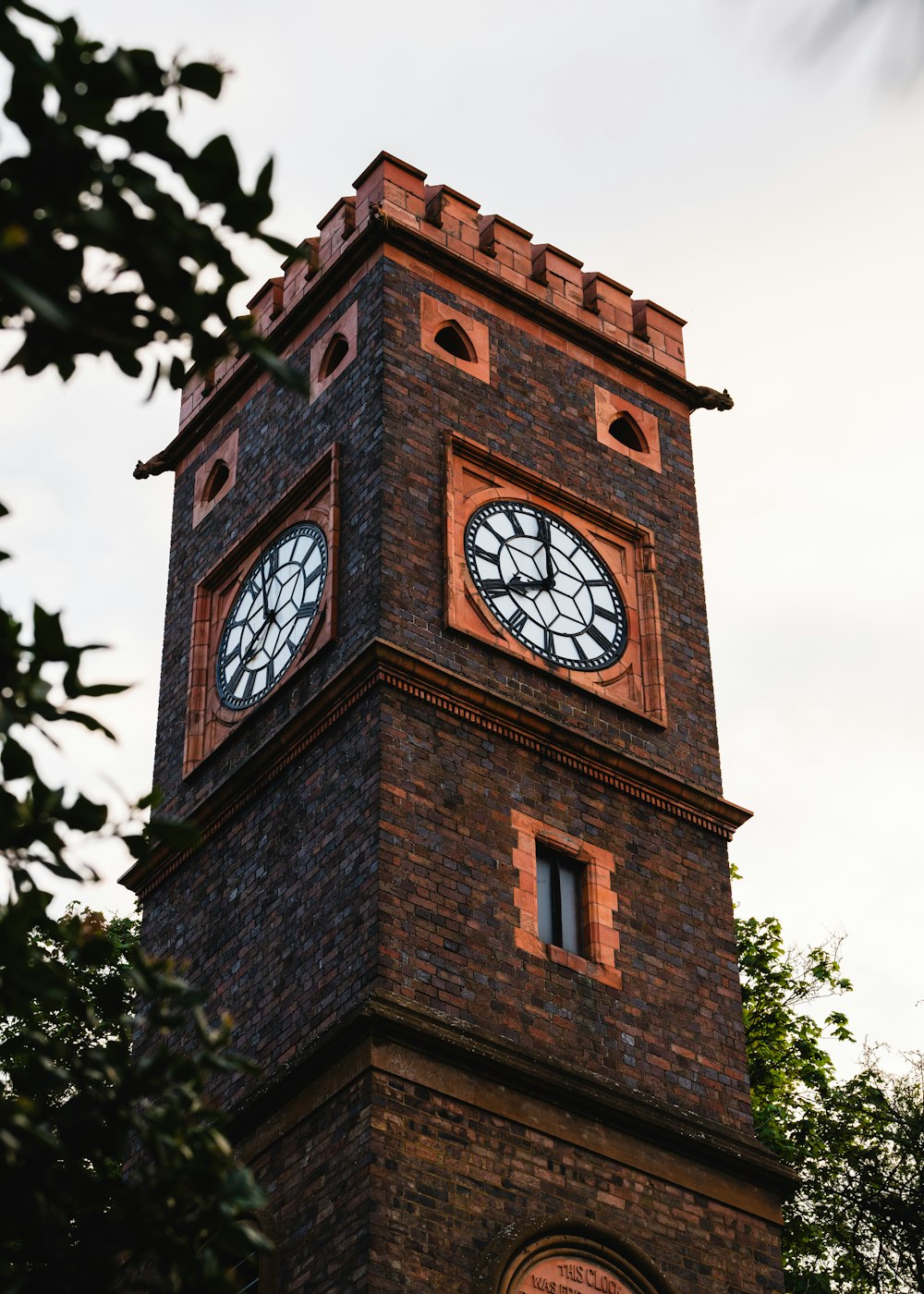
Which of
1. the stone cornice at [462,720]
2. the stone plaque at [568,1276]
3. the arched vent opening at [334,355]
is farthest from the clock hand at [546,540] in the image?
the stone plaque at [568,1276]

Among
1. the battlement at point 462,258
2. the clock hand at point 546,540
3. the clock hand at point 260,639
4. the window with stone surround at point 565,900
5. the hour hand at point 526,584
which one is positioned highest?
the battlement at point 462,258

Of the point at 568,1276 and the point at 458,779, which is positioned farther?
the point at 458,779

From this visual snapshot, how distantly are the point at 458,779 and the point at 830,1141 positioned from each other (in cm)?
994

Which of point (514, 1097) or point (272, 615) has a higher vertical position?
point (272, 615)

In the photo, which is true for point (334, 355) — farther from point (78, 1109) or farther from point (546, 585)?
point (78, 1109)

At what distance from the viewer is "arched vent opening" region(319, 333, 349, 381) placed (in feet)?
80.6

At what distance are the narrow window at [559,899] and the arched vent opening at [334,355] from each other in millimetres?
6039

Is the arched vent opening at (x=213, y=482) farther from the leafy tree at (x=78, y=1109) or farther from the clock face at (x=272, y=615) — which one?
the leafy tree at (x=78, y=1109)

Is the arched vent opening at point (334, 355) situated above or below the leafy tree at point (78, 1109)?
above

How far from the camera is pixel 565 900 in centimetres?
2119

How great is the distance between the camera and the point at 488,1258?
18172mm

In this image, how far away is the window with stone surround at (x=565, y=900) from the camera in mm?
20656

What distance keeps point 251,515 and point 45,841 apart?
14756 millimetres

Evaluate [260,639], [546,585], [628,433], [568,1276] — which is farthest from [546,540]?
[568,1276]
